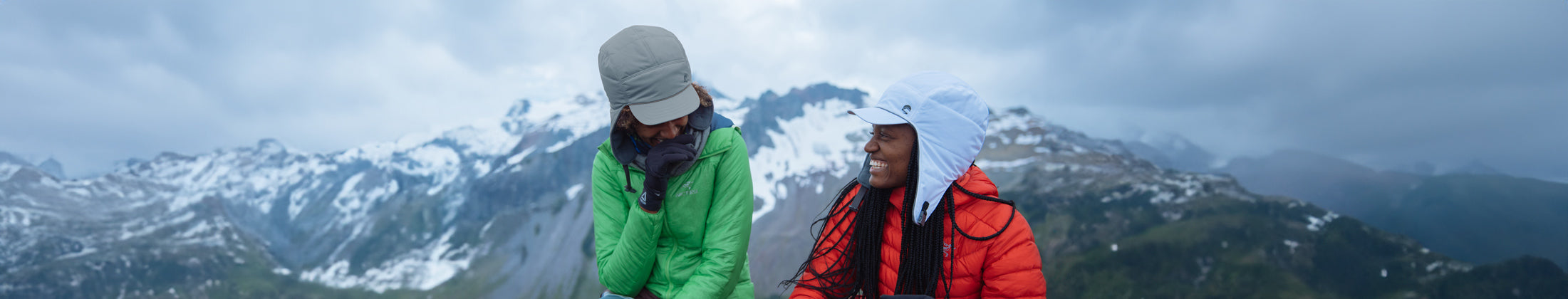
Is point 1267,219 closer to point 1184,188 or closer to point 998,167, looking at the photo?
point 1184,188

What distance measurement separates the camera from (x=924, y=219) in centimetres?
358

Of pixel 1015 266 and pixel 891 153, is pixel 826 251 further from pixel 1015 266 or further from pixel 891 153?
pixel 1015 266

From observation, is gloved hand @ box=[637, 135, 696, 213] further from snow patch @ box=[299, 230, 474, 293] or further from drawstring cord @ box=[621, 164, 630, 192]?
snow patch @ box=[299, 230, 474, 293]

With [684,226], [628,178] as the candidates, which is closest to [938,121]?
[684,226]

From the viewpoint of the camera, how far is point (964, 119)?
340cm

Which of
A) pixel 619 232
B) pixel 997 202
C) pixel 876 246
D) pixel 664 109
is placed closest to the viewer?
pixel 997 202

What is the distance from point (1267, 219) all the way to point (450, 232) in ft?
341

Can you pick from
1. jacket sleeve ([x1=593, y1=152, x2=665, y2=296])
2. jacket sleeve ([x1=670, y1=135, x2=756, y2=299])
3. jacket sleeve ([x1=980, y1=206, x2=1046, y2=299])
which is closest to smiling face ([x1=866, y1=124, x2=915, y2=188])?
jacket sleeve ([x1=980, y1=206, x2=1046, y2=299])

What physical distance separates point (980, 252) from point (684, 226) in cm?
194

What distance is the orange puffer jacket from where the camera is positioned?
341 cm

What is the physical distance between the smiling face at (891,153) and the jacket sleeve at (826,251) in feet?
1.34

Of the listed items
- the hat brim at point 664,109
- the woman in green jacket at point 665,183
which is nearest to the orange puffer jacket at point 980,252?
the woman in green jacket at point 665,183

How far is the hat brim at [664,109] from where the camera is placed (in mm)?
3602

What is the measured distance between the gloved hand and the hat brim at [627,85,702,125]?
17 cm
